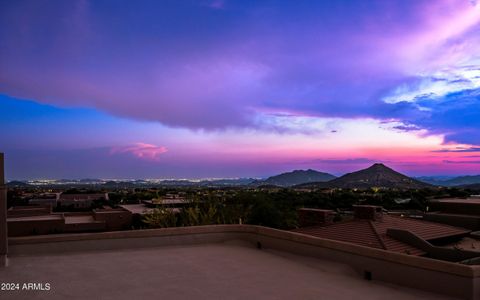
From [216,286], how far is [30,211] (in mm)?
47907

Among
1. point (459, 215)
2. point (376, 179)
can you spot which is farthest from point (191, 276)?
point (376, 179)

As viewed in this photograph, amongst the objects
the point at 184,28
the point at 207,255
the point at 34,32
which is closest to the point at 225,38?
the point at 184,28

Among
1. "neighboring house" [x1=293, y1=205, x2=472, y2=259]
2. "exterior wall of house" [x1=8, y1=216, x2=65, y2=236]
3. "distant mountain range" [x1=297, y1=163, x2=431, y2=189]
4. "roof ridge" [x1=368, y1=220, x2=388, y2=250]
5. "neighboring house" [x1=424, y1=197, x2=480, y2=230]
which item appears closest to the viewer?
"roof ridge" [x1=368, y1=220, x2=388, y2=250]

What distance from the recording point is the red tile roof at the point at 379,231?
2036 centimetres

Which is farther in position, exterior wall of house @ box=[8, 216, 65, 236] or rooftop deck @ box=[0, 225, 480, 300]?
exterior wall of house @ box=[8, 216, 65, 236]

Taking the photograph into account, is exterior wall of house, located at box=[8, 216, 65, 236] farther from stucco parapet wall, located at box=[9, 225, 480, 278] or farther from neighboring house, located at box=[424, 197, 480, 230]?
stucco parapet wall, located at box=[9, 225, 480, 278]

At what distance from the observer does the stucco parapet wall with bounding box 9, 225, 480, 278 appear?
596cm

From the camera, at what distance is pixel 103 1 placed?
2302cm

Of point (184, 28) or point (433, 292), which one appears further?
point (184, 28)

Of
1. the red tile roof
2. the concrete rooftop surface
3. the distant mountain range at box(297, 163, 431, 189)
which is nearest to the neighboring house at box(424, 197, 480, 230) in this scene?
the red tile roof

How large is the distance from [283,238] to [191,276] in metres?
2.77

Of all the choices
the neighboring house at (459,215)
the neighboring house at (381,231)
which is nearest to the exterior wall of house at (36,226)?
the neighboring house at (381,231)

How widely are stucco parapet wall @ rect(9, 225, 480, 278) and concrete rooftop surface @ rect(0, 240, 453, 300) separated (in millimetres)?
357

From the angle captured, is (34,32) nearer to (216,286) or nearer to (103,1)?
(103,1)
